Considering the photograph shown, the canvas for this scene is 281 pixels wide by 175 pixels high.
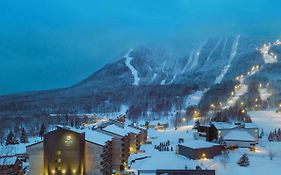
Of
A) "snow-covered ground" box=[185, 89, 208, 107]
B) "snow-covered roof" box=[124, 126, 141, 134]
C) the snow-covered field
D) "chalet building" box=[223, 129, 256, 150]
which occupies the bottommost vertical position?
the snow-covered field

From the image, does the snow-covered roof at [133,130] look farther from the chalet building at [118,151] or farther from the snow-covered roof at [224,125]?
the snow-covered roof at [224,125]

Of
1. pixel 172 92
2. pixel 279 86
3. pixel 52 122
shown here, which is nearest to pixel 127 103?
pixel 172 92

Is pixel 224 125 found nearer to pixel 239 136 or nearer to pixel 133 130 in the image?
pixel 239 136

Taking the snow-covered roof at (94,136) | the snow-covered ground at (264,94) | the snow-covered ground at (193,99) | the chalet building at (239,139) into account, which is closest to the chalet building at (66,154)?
the snow-covered roof at (94,136)

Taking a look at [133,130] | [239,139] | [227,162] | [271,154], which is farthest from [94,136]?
[239,139]

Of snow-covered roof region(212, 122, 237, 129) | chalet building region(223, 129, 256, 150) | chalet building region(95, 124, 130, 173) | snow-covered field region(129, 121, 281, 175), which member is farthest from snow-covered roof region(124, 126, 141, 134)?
chalet building region(223, 129, 256, 150)

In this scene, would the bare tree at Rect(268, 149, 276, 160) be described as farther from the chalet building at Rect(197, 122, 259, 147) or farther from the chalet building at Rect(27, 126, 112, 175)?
the chalet building at Rect(27, 126, 112, 175)
